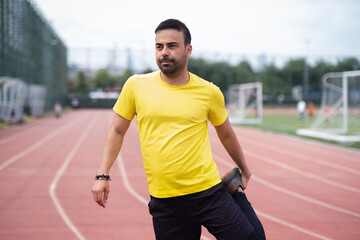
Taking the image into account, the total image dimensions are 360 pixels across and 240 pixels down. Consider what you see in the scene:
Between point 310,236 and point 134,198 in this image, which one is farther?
point 134,198

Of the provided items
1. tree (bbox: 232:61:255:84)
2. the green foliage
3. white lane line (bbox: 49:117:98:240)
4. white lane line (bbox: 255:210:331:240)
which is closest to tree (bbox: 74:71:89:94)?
the green foliage

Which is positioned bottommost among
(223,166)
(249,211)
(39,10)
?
(223,166)

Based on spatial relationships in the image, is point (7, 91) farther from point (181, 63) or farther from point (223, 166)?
point (181, 63)

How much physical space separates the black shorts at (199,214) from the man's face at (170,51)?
2.34 ft

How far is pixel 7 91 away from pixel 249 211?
24646mm

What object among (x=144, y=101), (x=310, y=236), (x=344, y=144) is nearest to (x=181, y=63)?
(x=144, y=101)

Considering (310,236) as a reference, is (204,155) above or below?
above

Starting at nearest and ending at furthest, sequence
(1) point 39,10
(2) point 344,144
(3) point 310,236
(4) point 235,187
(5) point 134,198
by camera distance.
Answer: (4) point 235,187
(3) point 310,236
(5) point 134,198
(2) point 344,144
(1) point 39,10

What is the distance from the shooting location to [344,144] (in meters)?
16.1

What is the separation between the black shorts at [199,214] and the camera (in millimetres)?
2342

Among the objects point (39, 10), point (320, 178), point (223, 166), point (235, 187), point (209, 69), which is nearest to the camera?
point (235, 187)

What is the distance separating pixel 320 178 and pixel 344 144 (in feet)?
24.7

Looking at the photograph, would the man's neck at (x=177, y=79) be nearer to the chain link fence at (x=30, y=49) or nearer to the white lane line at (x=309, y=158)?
the white lane line at (x=309, y=158)

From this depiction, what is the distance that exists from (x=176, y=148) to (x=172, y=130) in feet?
0.33
